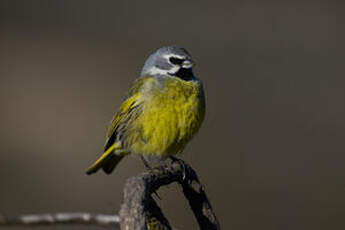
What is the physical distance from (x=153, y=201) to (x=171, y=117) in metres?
1.59

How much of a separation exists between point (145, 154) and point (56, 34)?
8077mm

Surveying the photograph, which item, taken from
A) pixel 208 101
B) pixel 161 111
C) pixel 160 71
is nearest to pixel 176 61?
pixel 160 71

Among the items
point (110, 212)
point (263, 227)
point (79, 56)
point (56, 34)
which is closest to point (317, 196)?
point (263, 227)

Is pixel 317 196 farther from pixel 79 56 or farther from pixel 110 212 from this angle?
pixel 79 56

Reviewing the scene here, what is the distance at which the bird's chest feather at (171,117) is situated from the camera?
4223 mm

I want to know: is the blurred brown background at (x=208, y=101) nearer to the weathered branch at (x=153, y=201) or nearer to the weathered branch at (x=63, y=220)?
the weathered branch at (x=153, y=201)

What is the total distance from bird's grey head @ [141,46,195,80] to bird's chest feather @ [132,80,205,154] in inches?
4.5

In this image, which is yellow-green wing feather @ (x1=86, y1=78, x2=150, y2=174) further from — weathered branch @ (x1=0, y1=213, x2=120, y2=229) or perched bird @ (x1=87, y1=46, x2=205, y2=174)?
weathered branch @ (x1=0, y1=213, x2=120, y2=229)

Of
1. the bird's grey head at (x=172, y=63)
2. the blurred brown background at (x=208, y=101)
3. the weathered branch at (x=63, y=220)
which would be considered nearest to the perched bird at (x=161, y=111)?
the bird's grey head at (x=172, y=63)

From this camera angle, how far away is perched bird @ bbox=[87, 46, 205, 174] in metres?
4.24

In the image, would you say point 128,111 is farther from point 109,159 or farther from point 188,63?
point 188,63

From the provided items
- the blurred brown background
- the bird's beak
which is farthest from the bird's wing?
the blurred brown background

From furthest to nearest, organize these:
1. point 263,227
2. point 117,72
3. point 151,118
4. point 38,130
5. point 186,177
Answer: point 117,72
point 38,130
point 263,227
point 151,118
point 186,177

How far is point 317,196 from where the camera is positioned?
8000 millimetres
